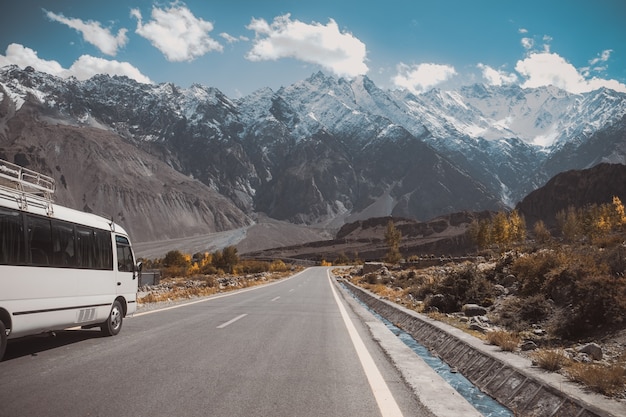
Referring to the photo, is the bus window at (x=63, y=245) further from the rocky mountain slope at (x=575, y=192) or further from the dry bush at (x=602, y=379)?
the rocky mountain slope at (x=575, y=192)

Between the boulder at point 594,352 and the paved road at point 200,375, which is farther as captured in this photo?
the boulder at point 594,352

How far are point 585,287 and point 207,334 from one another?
28.0 ft

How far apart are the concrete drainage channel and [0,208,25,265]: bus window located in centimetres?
735

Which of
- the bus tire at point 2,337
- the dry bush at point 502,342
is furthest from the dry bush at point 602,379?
the bus tire at point 2,337

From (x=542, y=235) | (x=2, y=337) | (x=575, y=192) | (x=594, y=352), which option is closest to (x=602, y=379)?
(x=594, y=352)

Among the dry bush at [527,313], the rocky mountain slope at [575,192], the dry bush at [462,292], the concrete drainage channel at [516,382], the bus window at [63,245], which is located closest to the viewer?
the concrete drainage channel at [516,382]

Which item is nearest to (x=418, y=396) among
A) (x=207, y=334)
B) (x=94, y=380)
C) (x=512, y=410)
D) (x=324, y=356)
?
(x=512, y=410)

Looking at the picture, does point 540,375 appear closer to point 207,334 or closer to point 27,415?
point 27,415

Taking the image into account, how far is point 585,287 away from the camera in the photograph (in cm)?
1041

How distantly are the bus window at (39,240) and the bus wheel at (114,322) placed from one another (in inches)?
106

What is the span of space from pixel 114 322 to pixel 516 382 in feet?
28.0

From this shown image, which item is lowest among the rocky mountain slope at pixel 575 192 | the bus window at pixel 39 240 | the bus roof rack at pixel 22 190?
the bus window at pixel 39 240

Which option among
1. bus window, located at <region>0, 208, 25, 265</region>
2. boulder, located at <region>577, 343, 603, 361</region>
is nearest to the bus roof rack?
bus window, located at <region>0, 208, 25, 265</region>

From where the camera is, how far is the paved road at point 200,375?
534 cm
